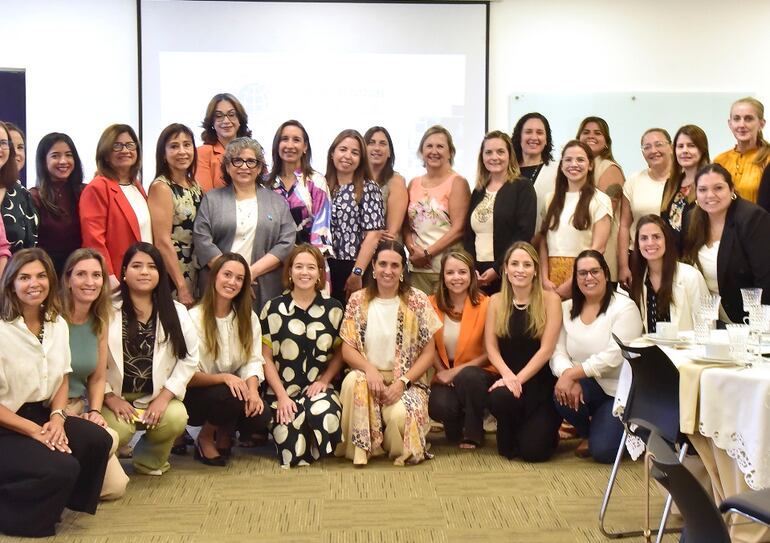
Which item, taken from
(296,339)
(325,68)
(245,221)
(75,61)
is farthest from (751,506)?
(75,61)

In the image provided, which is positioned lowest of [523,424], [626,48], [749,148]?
[523,424]

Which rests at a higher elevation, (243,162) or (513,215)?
(243,162)

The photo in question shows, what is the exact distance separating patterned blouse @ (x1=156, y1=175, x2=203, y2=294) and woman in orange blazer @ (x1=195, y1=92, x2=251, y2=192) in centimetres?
26

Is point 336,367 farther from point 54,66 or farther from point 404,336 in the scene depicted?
point 54,66

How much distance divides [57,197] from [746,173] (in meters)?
3.61

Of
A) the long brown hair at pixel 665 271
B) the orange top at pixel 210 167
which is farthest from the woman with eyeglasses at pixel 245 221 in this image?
the long brown hair at pixel 665 271

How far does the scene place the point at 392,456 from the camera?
3.95 meters

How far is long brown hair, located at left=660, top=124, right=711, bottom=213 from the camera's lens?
430 centimetres

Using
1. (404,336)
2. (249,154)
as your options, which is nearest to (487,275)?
(404,336)

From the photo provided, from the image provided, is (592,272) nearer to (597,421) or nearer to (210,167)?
(597,421)

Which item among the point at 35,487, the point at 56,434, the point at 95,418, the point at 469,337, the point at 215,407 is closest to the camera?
the point at 35,487

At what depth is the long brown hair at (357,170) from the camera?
4.46 m

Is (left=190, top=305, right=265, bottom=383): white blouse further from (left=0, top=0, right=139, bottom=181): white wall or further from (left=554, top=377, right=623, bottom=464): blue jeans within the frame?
(left=0, top=0, right=139, bottom=181): white wall

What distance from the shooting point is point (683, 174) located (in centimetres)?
445
